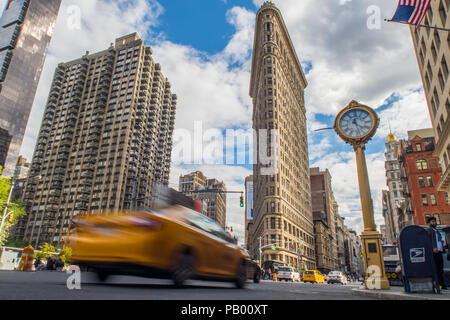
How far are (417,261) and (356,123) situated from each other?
26.3 feet

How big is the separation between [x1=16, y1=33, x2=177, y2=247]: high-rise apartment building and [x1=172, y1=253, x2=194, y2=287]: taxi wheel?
7610 cm

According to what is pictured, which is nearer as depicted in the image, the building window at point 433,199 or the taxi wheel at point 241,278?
the taxi wheel at point 241,278

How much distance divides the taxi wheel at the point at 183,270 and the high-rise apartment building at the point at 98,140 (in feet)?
250

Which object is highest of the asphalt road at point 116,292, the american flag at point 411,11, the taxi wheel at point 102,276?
the american flag at point 411,11

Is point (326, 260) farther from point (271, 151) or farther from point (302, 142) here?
point (271, 151)

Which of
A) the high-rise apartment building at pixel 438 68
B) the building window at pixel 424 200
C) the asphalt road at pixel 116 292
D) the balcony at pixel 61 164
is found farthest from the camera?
the balcony at pixel 61 164

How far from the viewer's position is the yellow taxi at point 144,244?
15.3 ft

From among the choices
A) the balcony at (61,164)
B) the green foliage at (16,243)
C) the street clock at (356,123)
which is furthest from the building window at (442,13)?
the balcony at (61,164)

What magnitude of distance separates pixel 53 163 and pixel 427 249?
343 feet

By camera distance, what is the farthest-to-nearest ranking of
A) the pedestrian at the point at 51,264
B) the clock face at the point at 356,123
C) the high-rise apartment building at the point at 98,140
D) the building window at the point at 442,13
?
1. the high-rise apartment building at the point at 98,140
2. the building window at the point at 442,13
3. the pedestrian at the point at 51,264
4. the clock face at the point at 356,123

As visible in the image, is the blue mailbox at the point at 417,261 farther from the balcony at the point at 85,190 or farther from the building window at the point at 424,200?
the balcony at the point at 85,190

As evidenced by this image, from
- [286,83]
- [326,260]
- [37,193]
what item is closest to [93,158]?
[37,193]
